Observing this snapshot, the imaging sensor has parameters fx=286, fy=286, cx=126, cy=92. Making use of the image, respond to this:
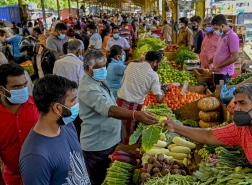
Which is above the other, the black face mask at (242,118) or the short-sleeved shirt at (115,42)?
the short-sleeved shirt at (115,42)

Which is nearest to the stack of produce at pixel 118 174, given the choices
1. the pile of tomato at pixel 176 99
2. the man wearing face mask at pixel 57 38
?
the pile of tomato at pixel 176 99

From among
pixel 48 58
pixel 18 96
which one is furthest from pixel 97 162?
pixel 48 58

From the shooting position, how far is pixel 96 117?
3.14 meters

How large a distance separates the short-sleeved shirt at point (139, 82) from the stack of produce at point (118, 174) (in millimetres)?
1492

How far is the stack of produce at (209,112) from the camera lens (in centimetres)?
378

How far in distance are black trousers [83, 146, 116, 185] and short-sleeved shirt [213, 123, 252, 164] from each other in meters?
1.36

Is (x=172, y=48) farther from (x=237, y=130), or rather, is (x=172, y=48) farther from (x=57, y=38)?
(x=237, y=130)

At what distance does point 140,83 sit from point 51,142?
8.39ft

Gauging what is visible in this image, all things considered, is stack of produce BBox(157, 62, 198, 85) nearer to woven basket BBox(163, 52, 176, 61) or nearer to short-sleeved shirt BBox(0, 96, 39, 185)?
woven basket BBox(163, 52, 176, 61)

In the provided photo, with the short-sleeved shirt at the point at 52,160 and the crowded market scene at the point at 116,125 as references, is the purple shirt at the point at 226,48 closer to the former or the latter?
the crowded market scene at the point at 116,125

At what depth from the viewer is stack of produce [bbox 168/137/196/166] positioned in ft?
10.3

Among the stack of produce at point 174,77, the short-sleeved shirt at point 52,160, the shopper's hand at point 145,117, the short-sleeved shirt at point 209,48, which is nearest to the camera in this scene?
the short-sleeved shirt at point 52,160

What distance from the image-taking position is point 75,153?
202 cm

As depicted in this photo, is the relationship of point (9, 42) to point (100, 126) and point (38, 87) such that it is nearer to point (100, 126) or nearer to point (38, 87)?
point (100, 126)
